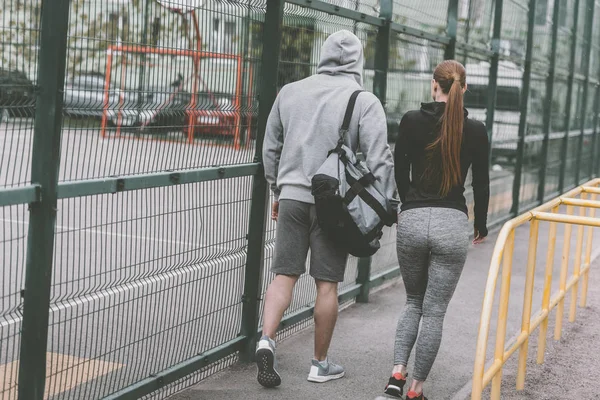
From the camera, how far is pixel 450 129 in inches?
182

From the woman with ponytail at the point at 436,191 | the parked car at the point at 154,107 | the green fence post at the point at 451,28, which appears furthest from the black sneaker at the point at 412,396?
the green fence post at the point at 451,28

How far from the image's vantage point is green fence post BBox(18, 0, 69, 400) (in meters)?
3.58

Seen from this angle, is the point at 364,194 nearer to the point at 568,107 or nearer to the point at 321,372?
the point at 321,372

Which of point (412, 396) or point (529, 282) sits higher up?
point (529, 282)


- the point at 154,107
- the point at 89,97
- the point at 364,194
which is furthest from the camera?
the point at 364,194

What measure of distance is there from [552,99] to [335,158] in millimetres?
10702

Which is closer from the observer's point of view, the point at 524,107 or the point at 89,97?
the point at 89,97

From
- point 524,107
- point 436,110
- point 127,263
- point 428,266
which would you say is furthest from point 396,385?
point 524,107

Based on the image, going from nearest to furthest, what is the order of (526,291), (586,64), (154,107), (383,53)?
(154,107)
(526,291)
(383,53)
(586,64)

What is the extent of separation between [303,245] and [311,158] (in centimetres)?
47

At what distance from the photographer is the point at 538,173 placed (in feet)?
47.0

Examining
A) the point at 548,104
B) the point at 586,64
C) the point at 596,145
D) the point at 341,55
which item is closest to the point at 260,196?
the point at 341,55

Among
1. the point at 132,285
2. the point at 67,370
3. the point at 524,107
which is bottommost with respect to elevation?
the point at 67,370

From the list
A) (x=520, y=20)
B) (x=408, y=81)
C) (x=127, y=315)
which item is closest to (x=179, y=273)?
(x=127, y=315)
